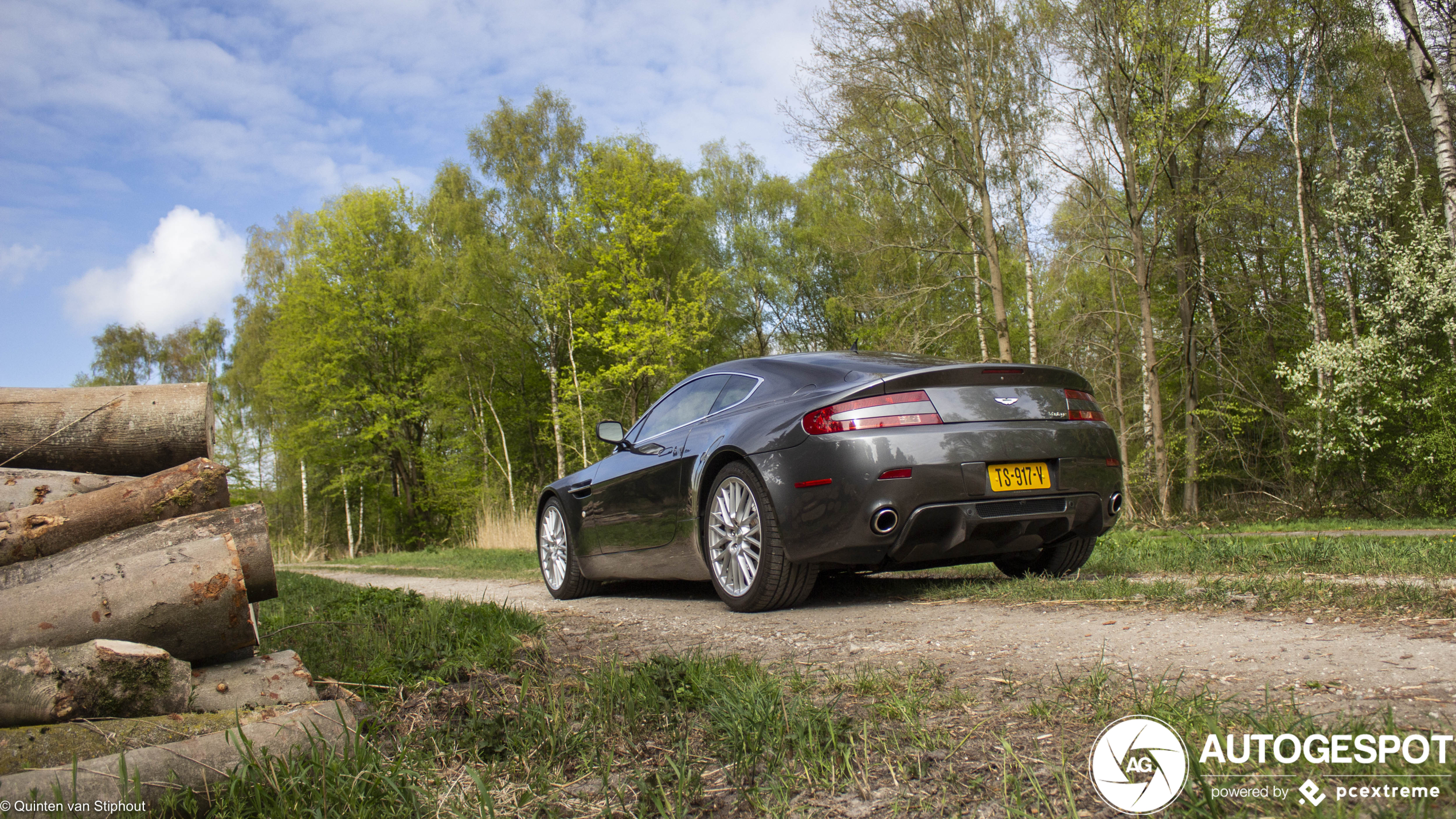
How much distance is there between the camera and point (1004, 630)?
3189 millimetres

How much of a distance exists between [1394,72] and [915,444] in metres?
24.0

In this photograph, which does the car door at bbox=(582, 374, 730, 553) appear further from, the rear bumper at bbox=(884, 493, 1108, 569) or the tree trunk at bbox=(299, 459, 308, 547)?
the tree trunk at bbox=(299, 459, 308, 547)

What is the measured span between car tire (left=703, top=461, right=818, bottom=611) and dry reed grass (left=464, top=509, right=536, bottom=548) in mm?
11011

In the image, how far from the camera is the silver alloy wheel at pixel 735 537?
433cm

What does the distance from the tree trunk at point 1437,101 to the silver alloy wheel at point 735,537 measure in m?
13.2

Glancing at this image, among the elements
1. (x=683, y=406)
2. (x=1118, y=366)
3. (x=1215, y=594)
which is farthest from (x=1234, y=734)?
→ (x=1118, y=366)

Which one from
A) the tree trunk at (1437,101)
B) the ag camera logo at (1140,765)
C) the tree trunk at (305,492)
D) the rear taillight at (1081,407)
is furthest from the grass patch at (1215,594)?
the tree trunk at (305,492)

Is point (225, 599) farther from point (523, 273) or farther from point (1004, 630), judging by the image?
point (523, 273)

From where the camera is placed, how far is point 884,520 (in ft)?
12.7

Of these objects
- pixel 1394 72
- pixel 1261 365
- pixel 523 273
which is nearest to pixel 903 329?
pixel 1261 365

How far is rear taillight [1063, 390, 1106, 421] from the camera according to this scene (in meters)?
4.39

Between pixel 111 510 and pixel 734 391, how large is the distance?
3.12 meters

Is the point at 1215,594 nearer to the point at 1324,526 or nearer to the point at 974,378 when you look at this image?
the point at 974,378

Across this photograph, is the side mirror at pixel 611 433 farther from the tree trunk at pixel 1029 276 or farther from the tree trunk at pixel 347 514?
the tree trunk at pixel 347 514
